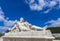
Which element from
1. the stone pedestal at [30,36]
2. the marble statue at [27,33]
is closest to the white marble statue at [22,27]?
the marble statue at [27,33]

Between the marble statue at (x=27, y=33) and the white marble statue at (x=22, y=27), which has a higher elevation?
the white marble statue at (x=22, y=27)

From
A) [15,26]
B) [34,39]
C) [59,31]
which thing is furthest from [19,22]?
[59,31]

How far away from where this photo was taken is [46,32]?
1074 centimetres

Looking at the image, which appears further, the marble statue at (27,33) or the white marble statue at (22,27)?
the white marble statue at (22,27)

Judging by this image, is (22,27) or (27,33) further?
(22,27)

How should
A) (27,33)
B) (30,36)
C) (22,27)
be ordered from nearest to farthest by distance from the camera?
(30,36), (27,33), (22,27)

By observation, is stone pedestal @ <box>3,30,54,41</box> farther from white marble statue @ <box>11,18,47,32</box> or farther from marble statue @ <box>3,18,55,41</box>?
white marble statue @ <box>11,18,47,32</box>

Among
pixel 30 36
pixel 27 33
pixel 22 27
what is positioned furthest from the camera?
pixel 22 27

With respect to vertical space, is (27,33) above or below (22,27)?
below

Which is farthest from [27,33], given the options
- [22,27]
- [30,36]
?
[22,27]

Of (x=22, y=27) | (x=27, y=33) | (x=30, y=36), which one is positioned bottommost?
(x=30, y=36)

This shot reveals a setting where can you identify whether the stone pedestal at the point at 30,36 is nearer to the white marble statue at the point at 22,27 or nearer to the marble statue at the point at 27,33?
the marble statue at the point at 27,33

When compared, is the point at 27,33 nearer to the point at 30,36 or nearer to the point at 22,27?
the point at 30,36

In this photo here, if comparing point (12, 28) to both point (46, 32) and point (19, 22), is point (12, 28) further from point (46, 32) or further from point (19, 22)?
point (46, 32)
